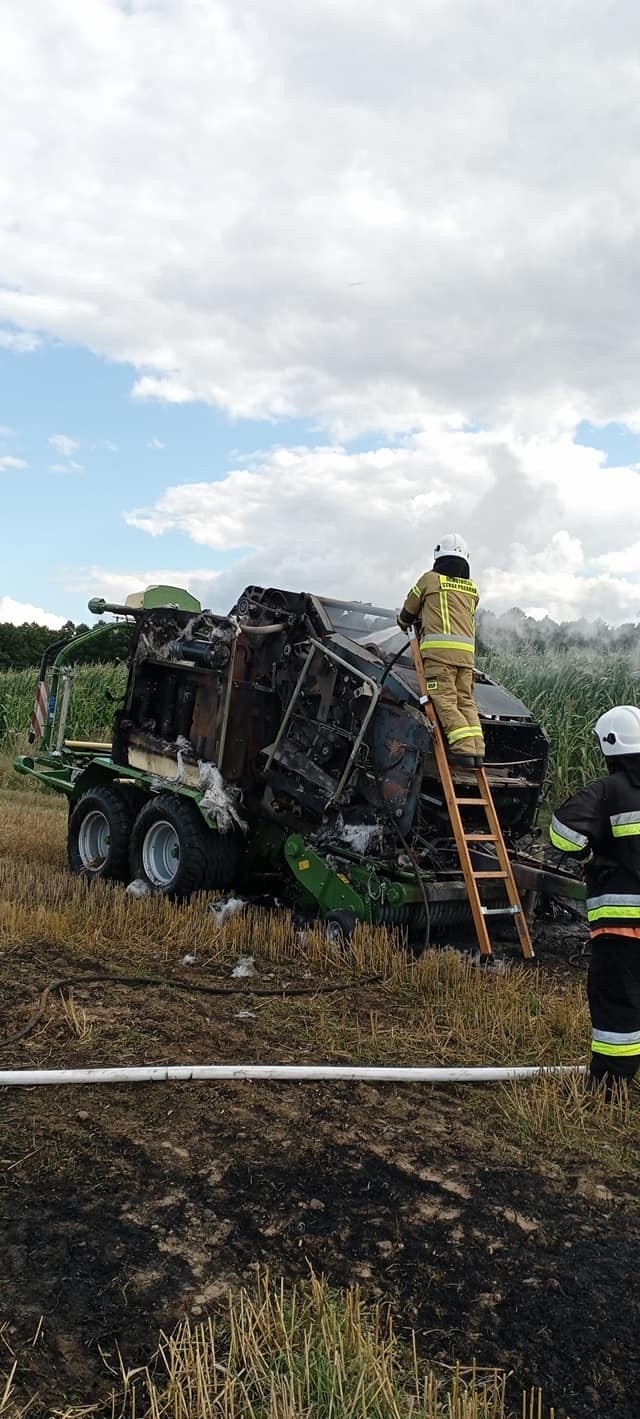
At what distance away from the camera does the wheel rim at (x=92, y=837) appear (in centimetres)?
857

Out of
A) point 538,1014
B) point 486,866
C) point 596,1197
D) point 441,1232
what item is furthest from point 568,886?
point 441,1232

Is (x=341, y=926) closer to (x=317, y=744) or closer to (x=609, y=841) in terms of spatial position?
(x=317, y=744)

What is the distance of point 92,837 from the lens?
8.73 meters

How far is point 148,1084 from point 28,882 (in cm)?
408

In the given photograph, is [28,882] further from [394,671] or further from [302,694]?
[394,671]

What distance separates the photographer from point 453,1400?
226cm

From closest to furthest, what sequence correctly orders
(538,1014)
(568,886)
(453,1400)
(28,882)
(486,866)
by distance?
(453,1400)
(538,1014)
(568,886)
(486,866)
(28,882)

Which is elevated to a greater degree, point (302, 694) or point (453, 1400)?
point (302, 694)

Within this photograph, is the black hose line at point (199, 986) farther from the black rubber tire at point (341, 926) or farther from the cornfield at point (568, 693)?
the cornfield at point (568, 693)

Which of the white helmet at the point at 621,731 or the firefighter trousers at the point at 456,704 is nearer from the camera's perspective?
the white helmet at the point at 621,731

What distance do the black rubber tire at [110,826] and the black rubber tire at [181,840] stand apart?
0.99 feet

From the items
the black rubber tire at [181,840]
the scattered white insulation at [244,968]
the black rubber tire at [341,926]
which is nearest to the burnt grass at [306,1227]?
the scattered white insulation at [244,968]

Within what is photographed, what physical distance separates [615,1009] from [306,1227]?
172cm

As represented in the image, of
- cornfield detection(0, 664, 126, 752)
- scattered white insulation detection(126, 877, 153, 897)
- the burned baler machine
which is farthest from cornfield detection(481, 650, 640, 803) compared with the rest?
cornfield detection(0, 664, 126, 752)
